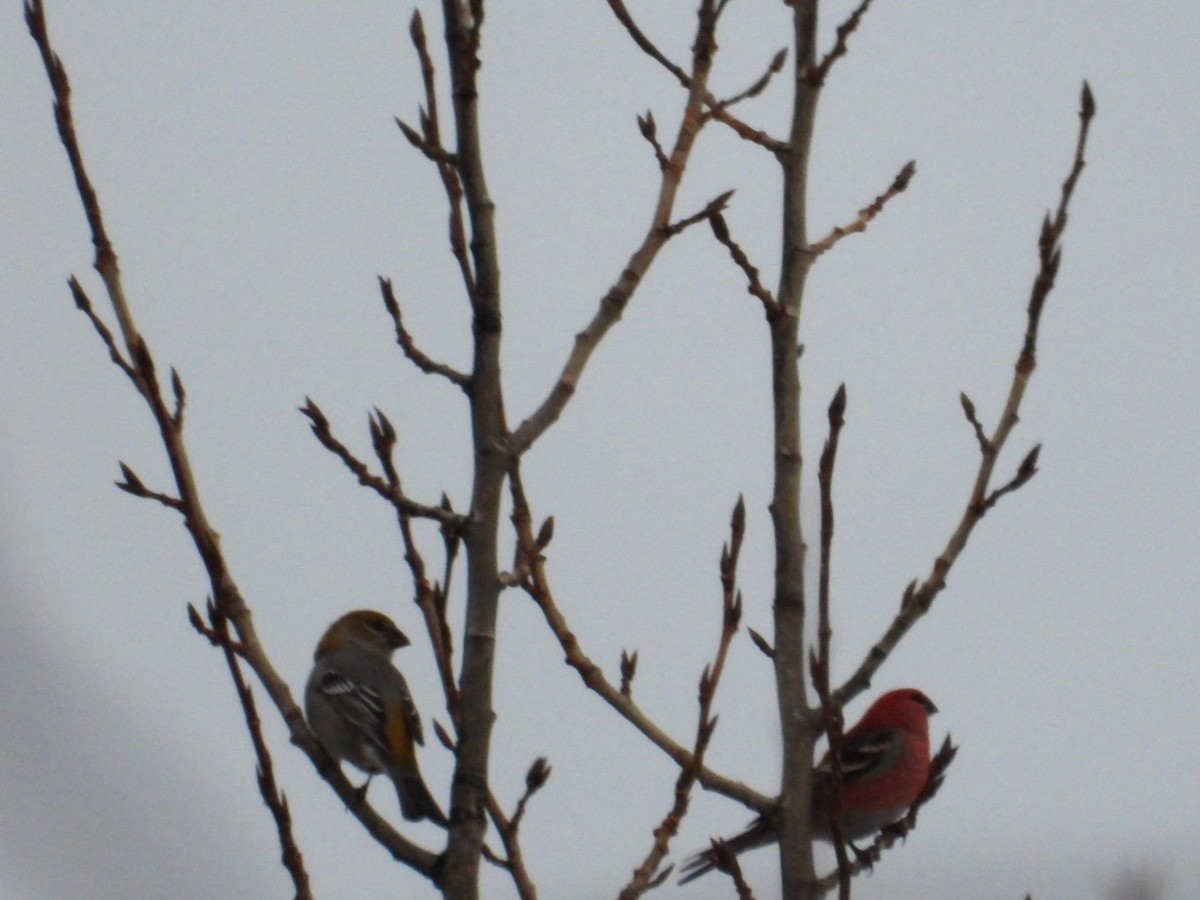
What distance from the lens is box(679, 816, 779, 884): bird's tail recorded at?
21.7ft

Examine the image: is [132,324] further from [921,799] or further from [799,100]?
[921,799]

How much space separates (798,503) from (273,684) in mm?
1188

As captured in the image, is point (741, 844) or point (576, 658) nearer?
point (576, 658)

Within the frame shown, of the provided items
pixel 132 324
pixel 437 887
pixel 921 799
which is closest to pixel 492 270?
pixel 132 324

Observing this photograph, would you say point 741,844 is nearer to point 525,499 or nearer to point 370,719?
point 370,719

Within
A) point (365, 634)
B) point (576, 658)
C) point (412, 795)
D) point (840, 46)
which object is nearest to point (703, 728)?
point (576, 658)

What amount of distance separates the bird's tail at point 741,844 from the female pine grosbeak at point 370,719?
1.12m

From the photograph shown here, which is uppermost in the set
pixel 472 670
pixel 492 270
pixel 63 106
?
pixel 63 106

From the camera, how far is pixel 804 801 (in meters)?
3.23

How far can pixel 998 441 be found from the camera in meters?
3.20

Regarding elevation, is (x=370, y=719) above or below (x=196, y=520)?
above

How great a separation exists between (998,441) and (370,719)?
12.1 ft

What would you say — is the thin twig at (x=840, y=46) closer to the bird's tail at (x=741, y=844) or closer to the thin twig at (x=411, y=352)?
the thin twig at (x=411, y=352)

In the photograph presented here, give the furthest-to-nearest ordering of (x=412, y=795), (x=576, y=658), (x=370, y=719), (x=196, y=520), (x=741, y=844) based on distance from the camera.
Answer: (x=741, y=844), (x=370, y=719), (x=412, y=795), (x=576, y=658), (x=196, y=520)
